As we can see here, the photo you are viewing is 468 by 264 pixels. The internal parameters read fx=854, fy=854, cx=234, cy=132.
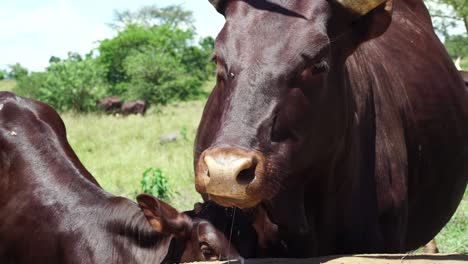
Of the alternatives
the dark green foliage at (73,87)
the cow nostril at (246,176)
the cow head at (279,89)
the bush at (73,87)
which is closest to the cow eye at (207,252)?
the cow head at (279,89)

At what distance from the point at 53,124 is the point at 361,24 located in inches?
151

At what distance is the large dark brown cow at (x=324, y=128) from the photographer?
142 inches

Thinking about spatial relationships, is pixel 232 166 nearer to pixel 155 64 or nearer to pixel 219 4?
pixel 219 4

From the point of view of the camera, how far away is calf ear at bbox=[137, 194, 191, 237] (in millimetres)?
4949

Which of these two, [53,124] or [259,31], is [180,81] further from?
[259,31]

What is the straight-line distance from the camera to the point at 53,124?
732 centimetres

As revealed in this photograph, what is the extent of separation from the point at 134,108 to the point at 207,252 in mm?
36188

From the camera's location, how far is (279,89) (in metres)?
3.75

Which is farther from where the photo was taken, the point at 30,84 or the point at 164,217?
the point at 30,84

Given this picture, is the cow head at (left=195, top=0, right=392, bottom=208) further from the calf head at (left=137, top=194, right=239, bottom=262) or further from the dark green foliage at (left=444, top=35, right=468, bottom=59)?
the dark green foliage at (left=444, top=35, right=468, bottom=59)

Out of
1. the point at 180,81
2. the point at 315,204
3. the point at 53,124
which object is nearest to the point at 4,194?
the point at 53,124

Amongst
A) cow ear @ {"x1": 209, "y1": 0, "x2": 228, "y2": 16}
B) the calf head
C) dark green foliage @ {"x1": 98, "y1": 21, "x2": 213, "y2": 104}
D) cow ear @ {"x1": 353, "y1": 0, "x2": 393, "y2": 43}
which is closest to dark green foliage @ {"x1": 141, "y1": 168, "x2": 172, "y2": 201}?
the calf head

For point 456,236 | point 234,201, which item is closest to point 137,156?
point 456,236

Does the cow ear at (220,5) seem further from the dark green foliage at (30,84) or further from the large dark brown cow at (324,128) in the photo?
the dark green foliage at (30,84)
